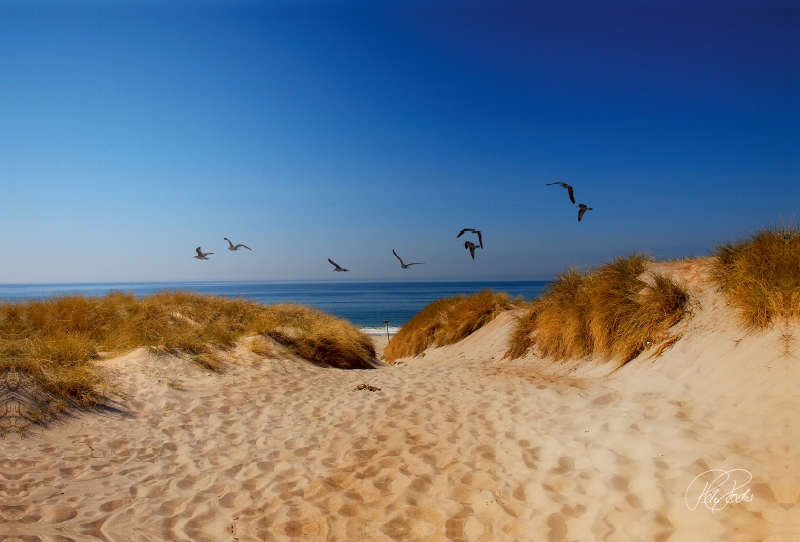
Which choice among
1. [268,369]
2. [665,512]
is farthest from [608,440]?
[268,369]

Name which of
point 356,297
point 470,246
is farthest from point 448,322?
point 356,297

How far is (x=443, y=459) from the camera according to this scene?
505cm

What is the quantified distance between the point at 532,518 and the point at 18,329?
10.9 m

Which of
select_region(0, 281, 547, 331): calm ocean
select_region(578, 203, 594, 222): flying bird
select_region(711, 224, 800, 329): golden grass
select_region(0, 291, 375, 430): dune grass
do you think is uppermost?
select_region(578, 203, 594, 222): flying bird

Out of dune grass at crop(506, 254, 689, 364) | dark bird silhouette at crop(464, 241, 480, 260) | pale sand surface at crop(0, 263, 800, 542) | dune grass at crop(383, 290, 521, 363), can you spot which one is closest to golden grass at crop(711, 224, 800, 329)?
pale sand surface at crop(0, 263, 800, 542)

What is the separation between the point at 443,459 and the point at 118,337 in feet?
26.2

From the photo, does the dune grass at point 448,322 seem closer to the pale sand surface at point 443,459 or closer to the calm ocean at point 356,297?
the calm ocean at point 356,297

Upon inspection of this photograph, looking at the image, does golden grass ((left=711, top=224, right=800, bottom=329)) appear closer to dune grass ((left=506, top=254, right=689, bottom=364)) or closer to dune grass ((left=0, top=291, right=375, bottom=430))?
dune grass ((left=506, top=254, right=689, bottom=364))

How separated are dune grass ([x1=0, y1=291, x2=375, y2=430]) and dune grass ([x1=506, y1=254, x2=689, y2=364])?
16.6 ft

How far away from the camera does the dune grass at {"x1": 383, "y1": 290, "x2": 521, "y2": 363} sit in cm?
1639

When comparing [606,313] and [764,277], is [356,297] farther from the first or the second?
[764,277]

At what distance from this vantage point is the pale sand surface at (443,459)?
3615mm

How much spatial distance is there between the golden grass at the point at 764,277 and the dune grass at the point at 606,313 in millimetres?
998

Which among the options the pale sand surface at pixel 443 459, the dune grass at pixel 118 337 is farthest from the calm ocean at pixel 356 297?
the pale sand surface at pixel 443 459
